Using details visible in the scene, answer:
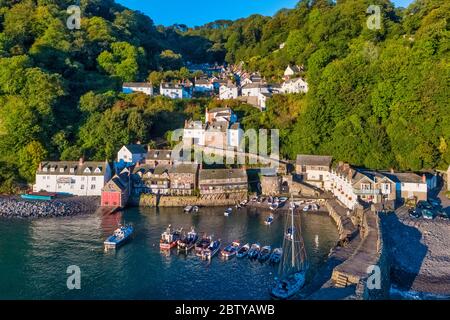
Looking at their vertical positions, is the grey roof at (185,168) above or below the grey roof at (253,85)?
below

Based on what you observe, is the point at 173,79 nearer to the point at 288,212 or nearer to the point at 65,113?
the point at 65,113

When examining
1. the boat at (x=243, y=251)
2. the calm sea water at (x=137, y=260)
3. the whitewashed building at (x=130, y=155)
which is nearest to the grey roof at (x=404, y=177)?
the calm sea water at (x=137, y=260)

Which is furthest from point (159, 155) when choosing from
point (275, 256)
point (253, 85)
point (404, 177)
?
point (404, 177)

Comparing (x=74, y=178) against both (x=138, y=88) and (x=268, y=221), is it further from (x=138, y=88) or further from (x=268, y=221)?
(x=138, y=88)

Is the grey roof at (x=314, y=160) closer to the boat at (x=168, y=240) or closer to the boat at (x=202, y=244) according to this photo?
the boat at (x=202, y=244)

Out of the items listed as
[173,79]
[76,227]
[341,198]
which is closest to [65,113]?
[173,79]

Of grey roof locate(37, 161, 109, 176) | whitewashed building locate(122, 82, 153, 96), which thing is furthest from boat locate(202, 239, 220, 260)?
whitewashed building locate(122, 82, 153, 96)
